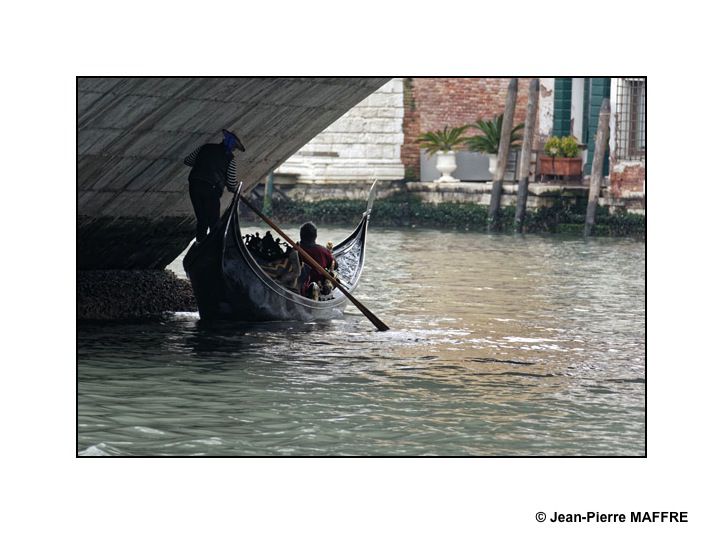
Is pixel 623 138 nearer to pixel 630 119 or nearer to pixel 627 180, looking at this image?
pixel 630 119

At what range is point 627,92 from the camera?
18031mm

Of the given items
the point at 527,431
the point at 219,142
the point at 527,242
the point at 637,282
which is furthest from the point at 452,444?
the point at 527,242

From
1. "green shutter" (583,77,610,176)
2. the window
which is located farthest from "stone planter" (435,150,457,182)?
the window

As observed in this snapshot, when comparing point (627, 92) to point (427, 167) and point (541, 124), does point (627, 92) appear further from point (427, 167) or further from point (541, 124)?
point (427, 167)

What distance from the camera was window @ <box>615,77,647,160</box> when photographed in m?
18.0

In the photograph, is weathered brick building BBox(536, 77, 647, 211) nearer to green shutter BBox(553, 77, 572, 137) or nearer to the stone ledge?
green shutter BBox(553, 77, 572, 137)

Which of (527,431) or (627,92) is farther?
(627,92)

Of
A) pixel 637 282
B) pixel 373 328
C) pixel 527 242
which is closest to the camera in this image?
pixel 373 328

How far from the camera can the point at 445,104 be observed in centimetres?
2064

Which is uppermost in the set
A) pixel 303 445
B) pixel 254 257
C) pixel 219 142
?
pixel 219 142

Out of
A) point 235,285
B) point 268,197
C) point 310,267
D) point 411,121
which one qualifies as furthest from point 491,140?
point 235,285

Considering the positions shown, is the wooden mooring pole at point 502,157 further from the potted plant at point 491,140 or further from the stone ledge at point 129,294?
the stone ledge at point 129,294

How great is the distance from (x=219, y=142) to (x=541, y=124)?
1100 centimetres

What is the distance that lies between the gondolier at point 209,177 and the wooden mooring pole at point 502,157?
919 cm
